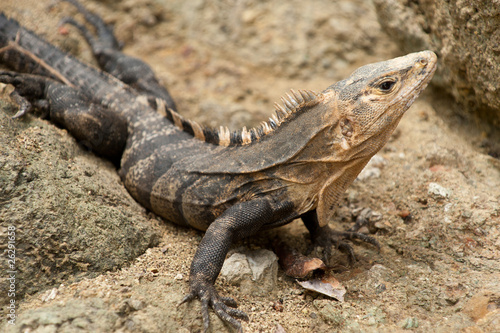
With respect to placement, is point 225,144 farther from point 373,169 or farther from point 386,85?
point 373,169

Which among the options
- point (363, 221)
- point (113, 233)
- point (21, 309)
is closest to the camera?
point (21, 309)

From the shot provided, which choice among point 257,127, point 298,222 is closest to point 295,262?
point 298,222

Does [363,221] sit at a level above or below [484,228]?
below

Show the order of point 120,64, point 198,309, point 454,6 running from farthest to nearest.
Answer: point 120,64 → point 454,6 → point 198,309

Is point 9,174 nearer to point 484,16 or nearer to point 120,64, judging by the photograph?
point 120,64

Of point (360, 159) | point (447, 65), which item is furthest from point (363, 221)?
point (447, 65)
